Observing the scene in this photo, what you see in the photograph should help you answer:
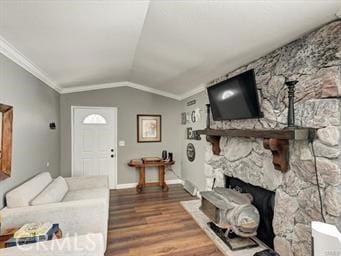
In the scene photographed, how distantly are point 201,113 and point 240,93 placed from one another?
5.58 feet

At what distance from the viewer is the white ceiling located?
1.61 meters

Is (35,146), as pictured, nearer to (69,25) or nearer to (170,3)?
(69,25)

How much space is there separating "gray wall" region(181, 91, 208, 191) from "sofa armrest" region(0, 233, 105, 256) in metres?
2.86

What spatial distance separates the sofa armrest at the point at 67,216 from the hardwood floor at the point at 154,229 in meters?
0.46

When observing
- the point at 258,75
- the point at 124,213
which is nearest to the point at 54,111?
the point at 124,213

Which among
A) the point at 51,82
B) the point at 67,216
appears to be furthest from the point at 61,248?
the point at 51,82

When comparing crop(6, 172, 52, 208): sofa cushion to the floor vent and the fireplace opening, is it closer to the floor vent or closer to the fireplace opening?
the fireplace opening

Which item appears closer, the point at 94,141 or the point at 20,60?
the point at 20,60

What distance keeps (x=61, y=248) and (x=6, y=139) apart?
1.34 metres

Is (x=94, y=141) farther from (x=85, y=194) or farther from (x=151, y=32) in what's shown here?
(x=151, y=32)

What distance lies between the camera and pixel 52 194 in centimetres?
253

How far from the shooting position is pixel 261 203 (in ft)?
8.43

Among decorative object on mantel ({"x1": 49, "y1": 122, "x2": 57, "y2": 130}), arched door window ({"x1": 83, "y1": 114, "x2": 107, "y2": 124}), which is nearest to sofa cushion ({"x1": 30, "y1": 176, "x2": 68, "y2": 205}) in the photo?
decorative object on mantel ({"x1": 49, "y1": 122, "x2": 57, "y2": 130})

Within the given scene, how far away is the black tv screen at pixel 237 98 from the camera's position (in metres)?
2.33
